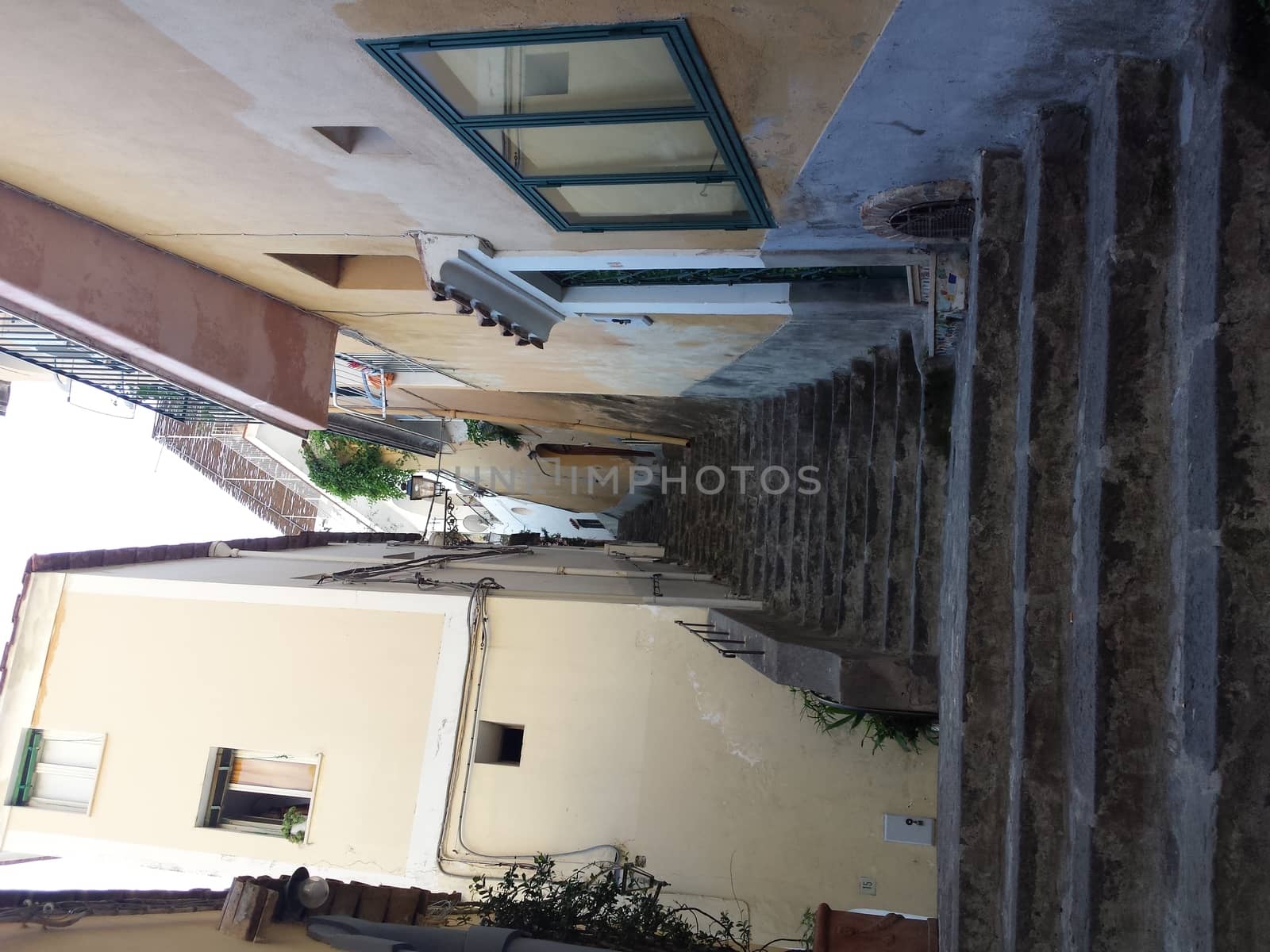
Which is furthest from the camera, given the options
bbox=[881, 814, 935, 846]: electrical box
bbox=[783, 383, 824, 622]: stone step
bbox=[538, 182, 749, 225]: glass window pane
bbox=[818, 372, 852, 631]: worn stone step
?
bbox=[783, 383, 824, 622]: stone step

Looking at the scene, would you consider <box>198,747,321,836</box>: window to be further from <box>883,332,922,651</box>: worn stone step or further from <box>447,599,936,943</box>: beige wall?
<box>883,332,922,651</box>: worn stone step

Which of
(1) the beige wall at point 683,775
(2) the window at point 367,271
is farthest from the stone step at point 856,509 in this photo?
(2) the window at point 367,271

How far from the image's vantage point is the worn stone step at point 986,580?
340cm

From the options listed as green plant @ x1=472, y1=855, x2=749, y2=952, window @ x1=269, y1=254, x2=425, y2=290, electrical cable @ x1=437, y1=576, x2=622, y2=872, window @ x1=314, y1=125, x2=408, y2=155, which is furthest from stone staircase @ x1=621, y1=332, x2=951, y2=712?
window @ x1=269, y1=254, x2=425, y2=290

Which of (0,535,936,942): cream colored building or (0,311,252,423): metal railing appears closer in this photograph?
(0,311,252,423): metal railing

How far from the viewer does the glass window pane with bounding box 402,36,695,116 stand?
347 centimetres

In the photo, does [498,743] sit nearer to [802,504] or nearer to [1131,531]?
[802,504]

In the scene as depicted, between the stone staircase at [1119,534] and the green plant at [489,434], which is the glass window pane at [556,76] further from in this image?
the green plant at [489,434]

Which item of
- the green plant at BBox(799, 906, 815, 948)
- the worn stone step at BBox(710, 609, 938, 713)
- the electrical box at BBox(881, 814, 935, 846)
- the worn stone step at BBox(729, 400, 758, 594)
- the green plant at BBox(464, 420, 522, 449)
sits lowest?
the green plant at BBox(799, 906, 815, 948)

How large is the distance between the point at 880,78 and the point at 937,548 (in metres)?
2.60

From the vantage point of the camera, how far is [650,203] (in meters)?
4.75

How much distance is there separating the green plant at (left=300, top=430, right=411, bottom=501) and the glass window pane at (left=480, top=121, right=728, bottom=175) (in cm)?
1244

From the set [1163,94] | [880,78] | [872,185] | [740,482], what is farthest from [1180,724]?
[740,482]

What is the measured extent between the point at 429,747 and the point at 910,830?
372cm
